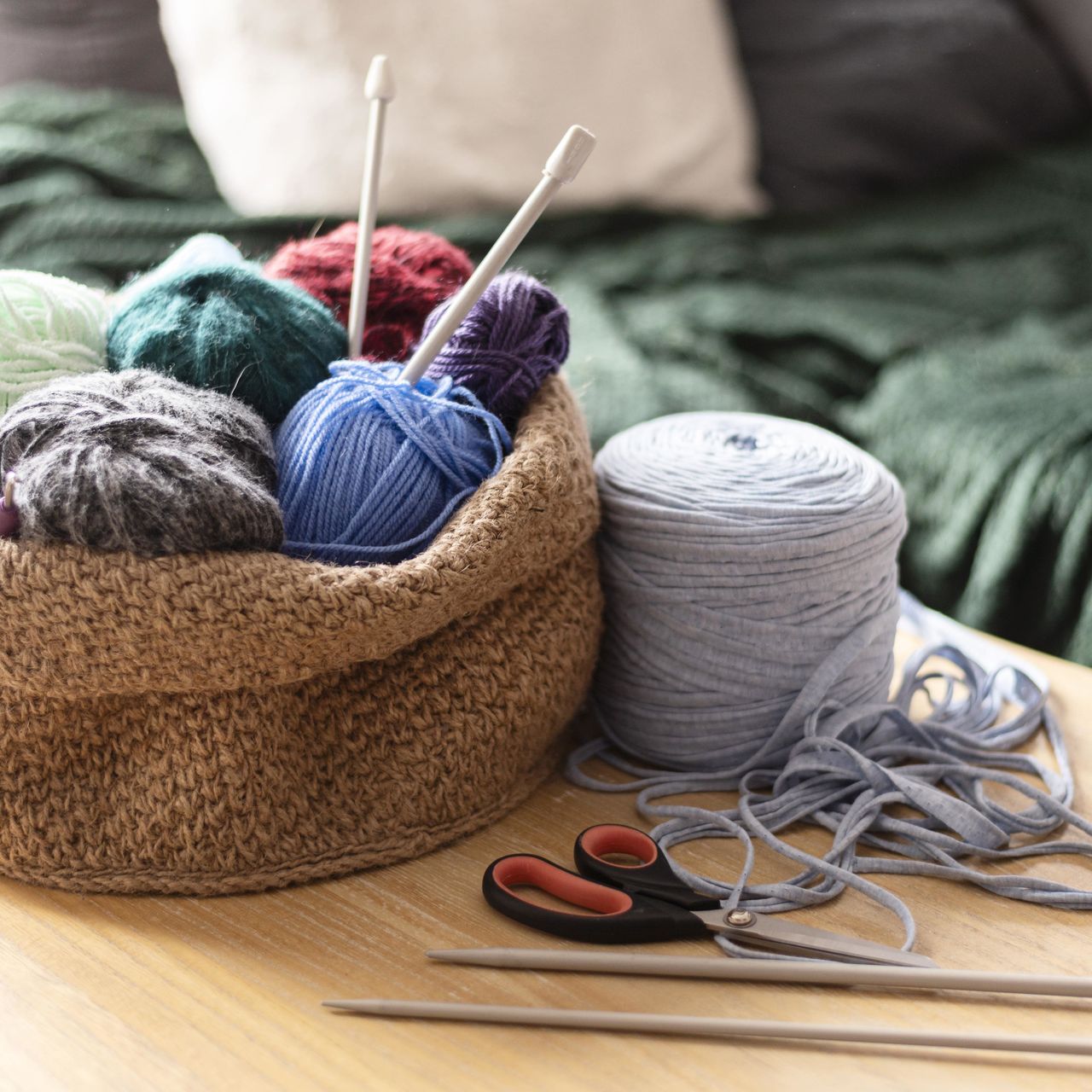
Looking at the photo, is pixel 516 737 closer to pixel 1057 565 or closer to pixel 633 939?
pixel 633 939

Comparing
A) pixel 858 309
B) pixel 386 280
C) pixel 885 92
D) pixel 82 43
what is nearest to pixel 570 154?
pixel 386 280

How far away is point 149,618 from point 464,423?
0.19 m

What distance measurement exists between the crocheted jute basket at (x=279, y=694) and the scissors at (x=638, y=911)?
55mm

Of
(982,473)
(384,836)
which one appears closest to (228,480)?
(384,836)

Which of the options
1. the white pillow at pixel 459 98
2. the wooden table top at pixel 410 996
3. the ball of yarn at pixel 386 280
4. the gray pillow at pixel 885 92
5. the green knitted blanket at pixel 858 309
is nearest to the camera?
the wooden table top at pixel 410 996

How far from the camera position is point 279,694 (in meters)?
0.57

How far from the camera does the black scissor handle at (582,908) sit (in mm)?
554

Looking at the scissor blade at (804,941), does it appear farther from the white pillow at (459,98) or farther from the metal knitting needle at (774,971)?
the white pillow at (459,98)

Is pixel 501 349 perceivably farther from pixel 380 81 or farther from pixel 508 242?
pixel 380 81

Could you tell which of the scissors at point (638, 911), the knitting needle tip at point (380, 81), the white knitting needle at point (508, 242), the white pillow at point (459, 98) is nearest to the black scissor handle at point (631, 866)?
the scissors at point (638, 911)

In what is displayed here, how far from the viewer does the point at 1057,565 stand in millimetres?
881

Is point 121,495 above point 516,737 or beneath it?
above

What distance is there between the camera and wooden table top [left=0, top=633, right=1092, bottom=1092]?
489mm

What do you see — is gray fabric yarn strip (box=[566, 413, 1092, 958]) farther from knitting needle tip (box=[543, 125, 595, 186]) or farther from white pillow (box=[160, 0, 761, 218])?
white pillow (box=[160, 0, 761, 218])
